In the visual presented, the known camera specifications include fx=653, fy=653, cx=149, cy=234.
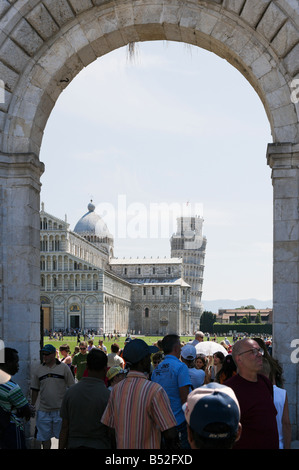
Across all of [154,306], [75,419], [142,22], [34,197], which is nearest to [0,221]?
[34,197]

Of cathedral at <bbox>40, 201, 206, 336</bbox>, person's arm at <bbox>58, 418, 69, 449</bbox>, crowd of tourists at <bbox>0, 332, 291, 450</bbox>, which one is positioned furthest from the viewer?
cathedral at <bbox>40, 201, 206, 336</bbox>

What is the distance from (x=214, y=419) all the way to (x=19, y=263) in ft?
23.0

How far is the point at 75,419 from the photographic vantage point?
545 centimetres

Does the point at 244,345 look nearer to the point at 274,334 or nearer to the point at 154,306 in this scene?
the point at 274,334

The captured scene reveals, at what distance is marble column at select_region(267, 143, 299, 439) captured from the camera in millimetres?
8781

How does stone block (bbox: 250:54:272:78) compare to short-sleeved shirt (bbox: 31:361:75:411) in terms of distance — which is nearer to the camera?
short-sleeved shirt (bbox: 31:361:75:411)

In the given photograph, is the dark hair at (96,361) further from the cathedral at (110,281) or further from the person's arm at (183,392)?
the cathedral at (110,281)

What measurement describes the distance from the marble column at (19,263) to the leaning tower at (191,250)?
162966 millimetres

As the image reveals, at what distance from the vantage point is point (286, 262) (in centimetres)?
904

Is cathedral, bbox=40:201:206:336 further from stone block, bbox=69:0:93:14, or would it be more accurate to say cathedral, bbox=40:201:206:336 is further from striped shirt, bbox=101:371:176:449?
striped shirt, bbox=101:371:176:449

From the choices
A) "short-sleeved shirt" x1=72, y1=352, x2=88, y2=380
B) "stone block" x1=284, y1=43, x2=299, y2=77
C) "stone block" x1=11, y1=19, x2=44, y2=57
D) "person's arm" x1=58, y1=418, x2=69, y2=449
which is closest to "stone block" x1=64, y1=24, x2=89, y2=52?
"stone block" x1=11, y1=19, x2=44, y2=57

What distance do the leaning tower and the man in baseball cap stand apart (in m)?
169

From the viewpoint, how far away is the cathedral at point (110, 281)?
107 metres
